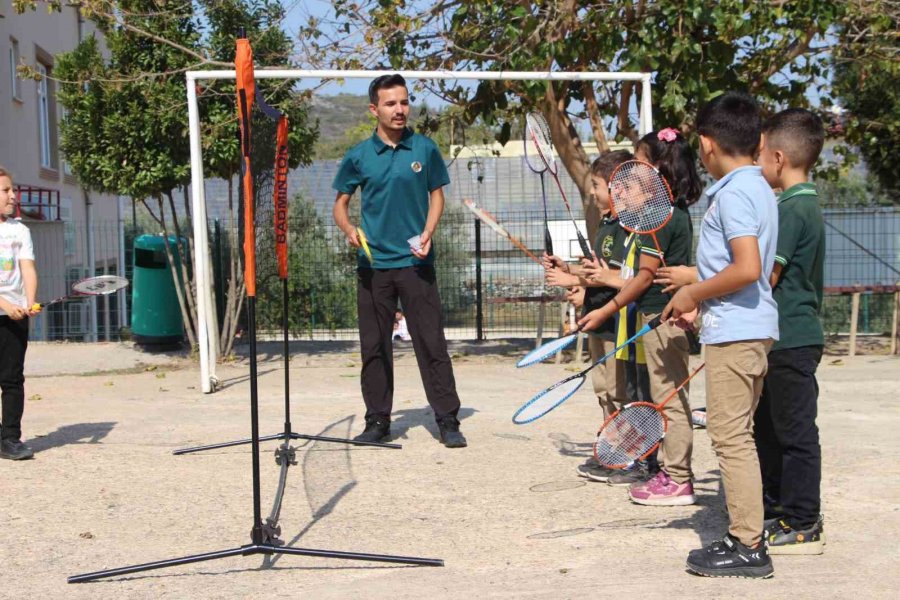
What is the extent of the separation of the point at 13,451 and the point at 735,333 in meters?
4.59

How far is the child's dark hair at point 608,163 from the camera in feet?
18.9

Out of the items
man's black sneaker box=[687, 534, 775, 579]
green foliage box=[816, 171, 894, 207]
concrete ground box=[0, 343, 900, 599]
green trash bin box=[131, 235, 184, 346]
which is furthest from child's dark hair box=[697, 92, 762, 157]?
green foliage box=[816, 171, 894, 207]

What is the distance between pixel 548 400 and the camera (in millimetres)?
5238

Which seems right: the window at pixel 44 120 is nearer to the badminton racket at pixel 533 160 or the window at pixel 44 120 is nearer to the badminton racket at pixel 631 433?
the badminton racket at pixel 533 160

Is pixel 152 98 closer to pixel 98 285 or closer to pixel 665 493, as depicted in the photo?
pixel 98 285

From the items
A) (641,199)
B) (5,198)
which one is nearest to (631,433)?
(641,199)

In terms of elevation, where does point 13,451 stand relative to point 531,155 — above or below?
below

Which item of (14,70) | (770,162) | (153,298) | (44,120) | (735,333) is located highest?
(14,70)

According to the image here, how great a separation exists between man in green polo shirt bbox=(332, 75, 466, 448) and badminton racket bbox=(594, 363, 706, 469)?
2.24 m

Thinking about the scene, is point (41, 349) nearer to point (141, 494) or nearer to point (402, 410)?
point (402, 410)

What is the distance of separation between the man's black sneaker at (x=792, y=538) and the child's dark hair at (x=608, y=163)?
2008mm

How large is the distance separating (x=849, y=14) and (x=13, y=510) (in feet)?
30.3

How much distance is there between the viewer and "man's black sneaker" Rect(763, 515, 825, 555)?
4.64m

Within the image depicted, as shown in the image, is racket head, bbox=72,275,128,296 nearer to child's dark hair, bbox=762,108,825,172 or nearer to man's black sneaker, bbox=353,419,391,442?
man's black sneaker, bbox=353,419,391,442
